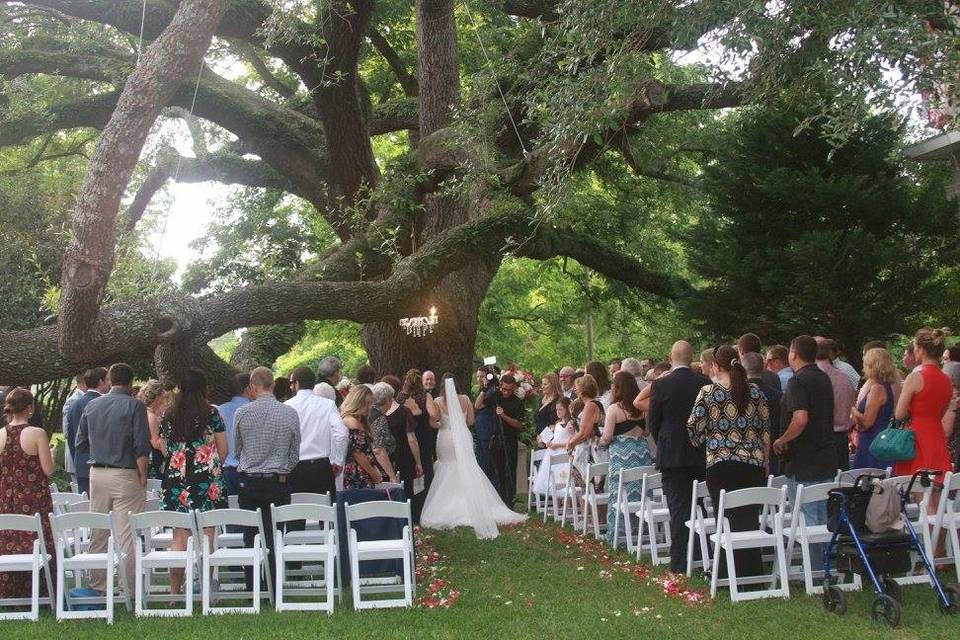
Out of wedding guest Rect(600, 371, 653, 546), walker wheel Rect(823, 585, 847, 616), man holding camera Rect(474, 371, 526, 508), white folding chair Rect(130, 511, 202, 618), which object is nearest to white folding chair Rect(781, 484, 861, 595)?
walker wheel Rect(823, 585, 847, 616)

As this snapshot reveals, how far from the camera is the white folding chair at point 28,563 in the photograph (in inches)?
307

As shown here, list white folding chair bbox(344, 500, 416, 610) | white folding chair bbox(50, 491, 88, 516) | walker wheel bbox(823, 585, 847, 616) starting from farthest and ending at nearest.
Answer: white folding chair bbox(50, 491, 88, 516), white folding chair bbox(344, 500, 416, 610), walker wheel bbox(823, 585, 847, 616)

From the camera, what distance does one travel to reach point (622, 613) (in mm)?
7539

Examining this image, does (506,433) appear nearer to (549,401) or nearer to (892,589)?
(549,401)

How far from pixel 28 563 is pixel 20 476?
71cm

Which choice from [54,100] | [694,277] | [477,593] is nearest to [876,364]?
[477,593]

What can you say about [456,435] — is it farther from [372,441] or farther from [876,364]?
[876,364]

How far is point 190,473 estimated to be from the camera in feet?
27.8

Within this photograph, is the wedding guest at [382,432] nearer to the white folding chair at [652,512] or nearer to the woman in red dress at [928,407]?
the white folding chair at [652,512]

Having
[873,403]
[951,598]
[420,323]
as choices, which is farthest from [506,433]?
[951,598]

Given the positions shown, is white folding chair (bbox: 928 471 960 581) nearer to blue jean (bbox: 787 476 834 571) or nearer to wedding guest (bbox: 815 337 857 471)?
blue jean (bbox: 787 476 834 571)

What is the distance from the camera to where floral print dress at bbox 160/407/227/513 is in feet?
27.8

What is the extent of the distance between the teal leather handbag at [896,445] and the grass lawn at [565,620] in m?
1.04

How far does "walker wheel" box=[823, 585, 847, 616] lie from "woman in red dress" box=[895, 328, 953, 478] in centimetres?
178
